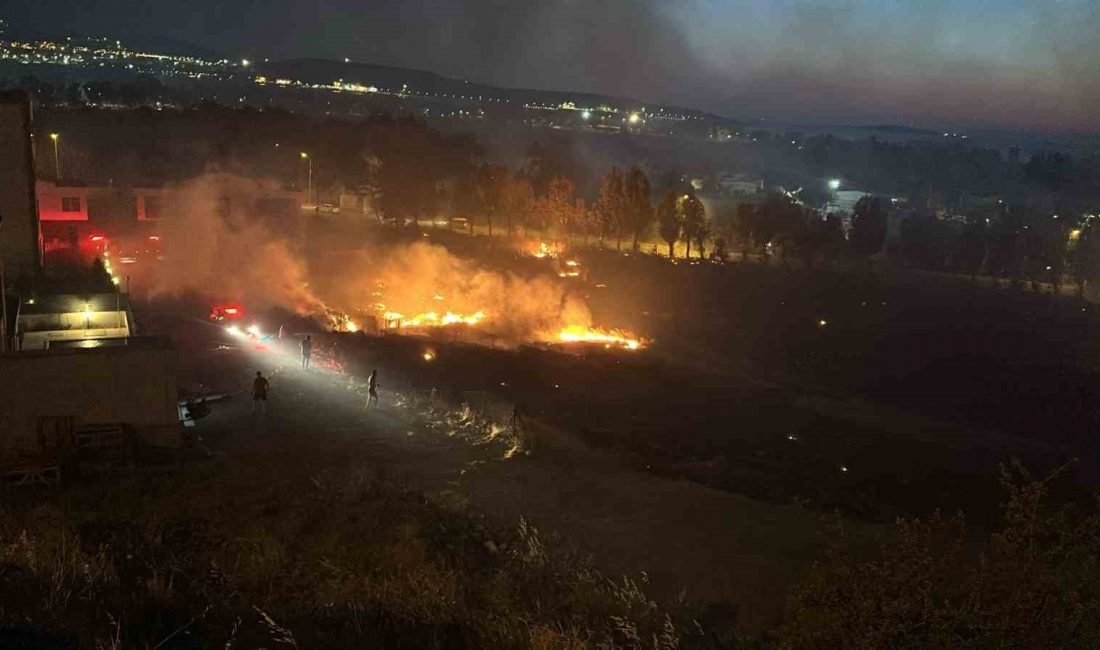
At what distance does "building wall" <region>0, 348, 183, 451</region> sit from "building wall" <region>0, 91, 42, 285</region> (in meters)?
A: 11.2

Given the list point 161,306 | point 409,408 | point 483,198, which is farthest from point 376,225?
point 409,408

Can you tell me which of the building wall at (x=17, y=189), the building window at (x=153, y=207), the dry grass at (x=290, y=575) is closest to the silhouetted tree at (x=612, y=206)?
the building window at (x=153, y=207)

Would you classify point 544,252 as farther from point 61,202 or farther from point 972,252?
point 972,252

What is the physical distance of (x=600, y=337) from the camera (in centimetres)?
3097

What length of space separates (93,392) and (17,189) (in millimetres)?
13095

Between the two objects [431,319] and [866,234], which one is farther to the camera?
[866,234]

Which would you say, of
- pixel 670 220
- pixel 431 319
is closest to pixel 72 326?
pixel 431 319

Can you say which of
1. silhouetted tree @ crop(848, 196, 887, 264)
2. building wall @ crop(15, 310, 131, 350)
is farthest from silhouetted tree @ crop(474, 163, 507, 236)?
building wall @ crop(15, 310, 131, 350)

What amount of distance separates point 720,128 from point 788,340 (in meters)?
146

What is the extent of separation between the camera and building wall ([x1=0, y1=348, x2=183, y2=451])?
10.6 m

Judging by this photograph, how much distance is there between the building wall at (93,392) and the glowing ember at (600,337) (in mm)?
18922

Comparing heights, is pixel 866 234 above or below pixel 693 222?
below

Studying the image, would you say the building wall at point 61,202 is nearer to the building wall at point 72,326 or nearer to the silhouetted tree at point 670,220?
the building wall at point 72,326

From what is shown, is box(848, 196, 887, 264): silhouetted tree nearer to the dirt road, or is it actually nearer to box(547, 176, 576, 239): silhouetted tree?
box(547, 176, 576, 239): silhouetted tree
